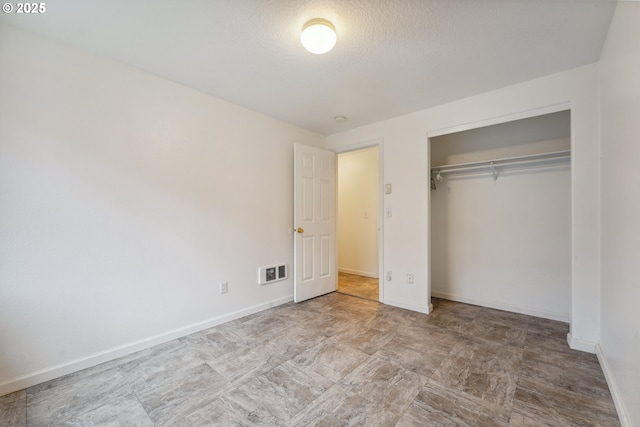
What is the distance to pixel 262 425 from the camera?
1439 millimetres

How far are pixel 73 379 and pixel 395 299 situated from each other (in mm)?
3065

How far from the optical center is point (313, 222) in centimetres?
363

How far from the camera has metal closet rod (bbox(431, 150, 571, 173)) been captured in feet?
8.75

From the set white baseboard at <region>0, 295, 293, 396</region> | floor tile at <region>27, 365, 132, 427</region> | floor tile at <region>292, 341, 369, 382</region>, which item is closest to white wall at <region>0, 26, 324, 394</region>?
white baseboard at <region>0, 295, 293, 396</region>

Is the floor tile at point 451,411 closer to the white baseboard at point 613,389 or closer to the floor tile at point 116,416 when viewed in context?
the white baseboard at point 613,389

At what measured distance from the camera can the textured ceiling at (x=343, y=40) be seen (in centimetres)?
158

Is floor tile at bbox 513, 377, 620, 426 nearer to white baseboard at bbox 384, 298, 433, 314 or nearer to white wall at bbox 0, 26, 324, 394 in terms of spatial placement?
white baseboard at bbox 384, 298, 433, 314

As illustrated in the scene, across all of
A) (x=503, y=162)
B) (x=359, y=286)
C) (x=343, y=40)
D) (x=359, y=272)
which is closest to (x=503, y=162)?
(x=503, y=162)

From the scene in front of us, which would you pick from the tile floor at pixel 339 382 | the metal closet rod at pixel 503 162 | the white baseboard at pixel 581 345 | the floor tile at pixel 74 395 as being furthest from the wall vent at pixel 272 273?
the white baseboard at pixel 581 345

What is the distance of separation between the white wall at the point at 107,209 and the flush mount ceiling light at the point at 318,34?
1.46 m

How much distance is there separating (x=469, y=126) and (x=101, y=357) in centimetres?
394

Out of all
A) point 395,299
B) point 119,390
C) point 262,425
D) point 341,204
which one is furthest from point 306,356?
point 341,204

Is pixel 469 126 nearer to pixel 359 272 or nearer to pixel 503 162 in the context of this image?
pixel 503 162

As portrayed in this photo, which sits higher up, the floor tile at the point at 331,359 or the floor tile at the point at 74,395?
the floor tile at the point at 331,359
